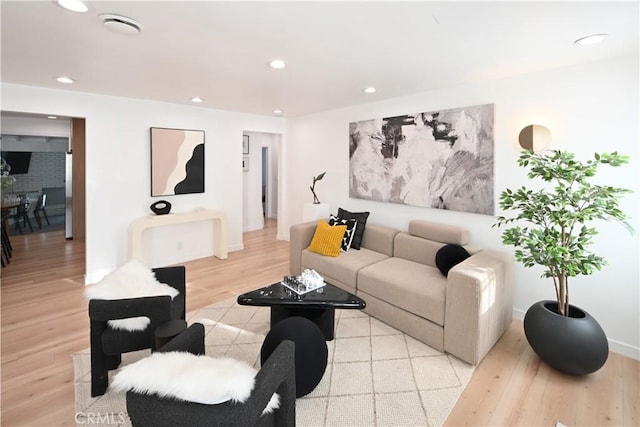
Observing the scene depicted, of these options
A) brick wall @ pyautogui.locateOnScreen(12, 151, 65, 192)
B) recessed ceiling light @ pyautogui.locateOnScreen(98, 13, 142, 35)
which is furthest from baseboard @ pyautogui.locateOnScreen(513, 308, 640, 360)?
brick wall @ pyautogui.locateOnScreen(12, 151, 65, 192)

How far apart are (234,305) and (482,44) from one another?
3.24 metres

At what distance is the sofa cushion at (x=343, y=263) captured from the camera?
3412 millimetres

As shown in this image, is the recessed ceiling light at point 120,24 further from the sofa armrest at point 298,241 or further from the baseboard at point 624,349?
the baseboard at point 624,349

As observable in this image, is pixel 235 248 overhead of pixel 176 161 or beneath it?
beneath

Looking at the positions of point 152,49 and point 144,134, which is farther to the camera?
point 144,134

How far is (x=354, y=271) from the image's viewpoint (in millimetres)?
3355

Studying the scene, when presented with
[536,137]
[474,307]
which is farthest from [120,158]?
[536,137]

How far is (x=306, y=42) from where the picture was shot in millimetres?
2262

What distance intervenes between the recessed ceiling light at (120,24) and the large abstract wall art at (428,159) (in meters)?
2.96

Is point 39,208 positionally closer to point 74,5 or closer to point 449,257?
point 74,5

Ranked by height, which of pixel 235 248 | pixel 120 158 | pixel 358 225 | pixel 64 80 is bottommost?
pixel 235 248

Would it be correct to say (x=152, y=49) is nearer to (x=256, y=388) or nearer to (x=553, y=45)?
(x=256, y=388)

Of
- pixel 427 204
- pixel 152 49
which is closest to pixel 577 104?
pixel 427 204

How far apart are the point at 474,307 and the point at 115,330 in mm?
2446
